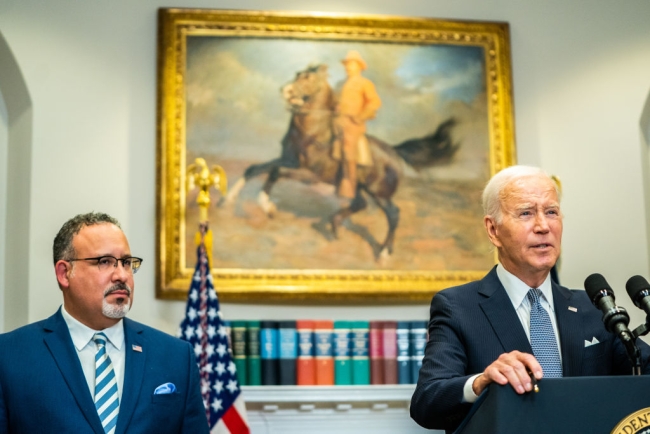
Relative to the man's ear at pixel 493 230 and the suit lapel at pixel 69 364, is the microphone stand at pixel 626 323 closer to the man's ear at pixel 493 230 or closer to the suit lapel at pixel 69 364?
the man's ear at pixel 493 230

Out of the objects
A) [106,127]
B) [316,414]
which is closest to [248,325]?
[316,414]

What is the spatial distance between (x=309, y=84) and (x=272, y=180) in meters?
0.79

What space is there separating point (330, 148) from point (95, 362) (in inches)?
132

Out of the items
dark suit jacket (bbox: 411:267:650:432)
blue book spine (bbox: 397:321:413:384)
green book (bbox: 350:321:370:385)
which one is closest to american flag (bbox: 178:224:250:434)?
green book (bbox: 350:321:370:385)

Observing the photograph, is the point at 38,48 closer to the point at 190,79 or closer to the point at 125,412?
the point at 190,79

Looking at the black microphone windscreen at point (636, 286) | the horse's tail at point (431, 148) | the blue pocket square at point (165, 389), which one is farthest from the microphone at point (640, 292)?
the horse's tail at point (431, 148)

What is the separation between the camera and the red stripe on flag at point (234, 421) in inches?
229

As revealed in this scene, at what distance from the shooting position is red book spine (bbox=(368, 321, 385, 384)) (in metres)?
6.34

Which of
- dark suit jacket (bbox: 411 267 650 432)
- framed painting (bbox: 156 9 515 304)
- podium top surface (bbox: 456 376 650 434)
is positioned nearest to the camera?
podium top surface (bbox: 456 376 650 434)

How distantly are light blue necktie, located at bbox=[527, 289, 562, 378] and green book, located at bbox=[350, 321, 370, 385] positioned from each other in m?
3.13

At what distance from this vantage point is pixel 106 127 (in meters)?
6.52

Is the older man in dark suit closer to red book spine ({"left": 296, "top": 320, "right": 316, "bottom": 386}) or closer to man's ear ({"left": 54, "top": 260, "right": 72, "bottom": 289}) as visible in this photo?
man's ear ({"left": 54, "top": 260, "right": 72, "bottom": 289})

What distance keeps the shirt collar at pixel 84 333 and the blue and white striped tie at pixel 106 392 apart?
0.20 ft

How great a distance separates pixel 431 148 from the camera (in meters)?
6.93
